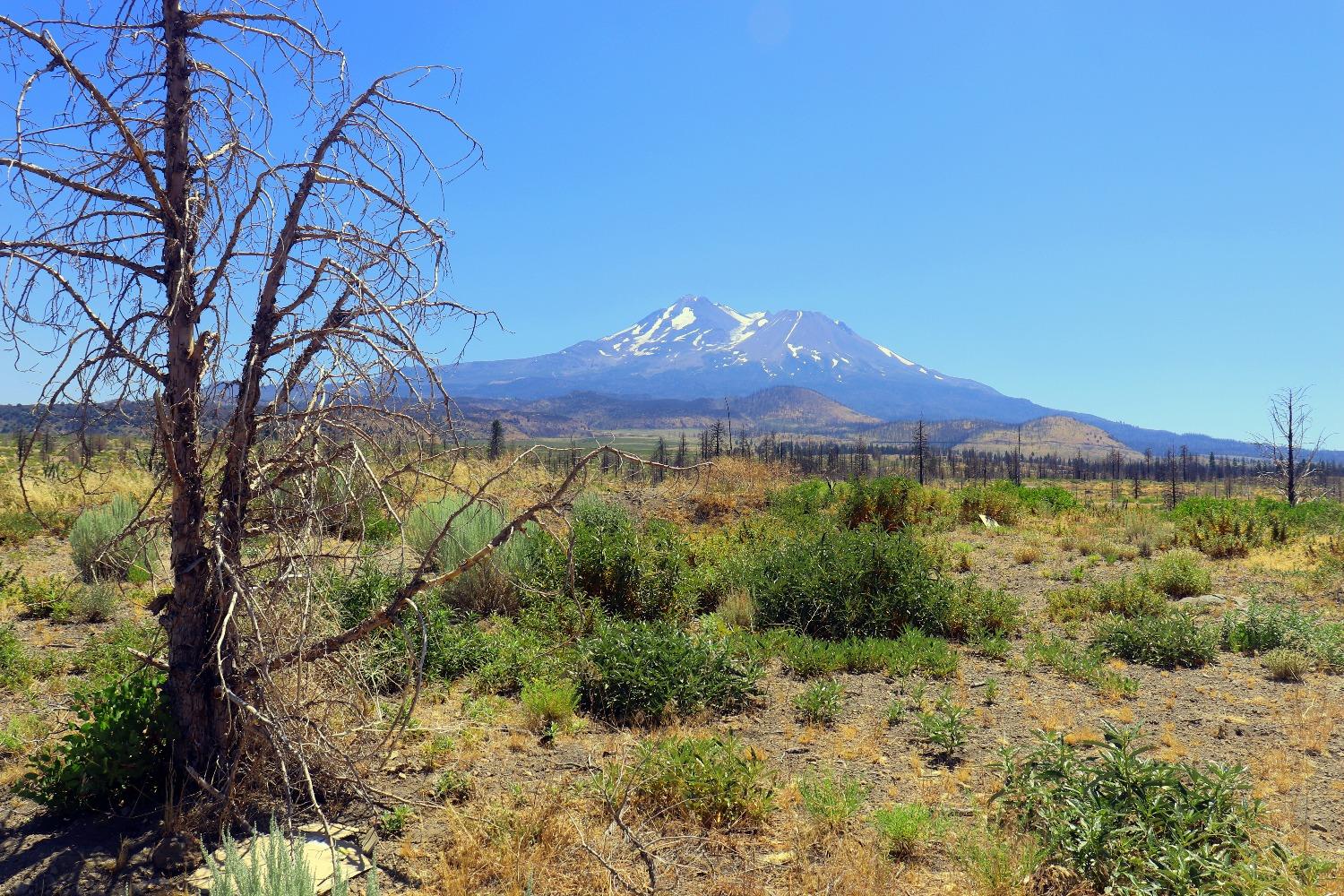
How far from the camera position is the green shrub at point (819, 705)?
5781 millimetres

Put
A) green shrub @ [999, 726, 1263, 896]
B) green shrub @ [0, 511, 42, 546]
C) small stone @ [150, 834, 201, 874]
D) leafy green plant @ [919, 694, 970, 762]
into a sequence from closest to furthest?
green shrub @ [999, 726, 1263, 896], small stone @ [150, 834, 201, 874], leafy green plant @ [919, 694, 970, 762], green shrub @ [0, 511, 42, 546]

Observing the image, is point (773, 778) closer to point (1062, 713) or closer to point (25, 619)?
point (1062, 713)

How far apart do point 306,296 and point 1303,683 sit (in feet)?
28.1

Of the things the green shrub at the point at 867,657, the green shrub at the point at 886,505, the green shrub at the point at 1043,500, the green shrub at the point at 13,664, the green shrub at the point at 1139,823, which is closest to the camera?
the green shrub at the point at 1139,823

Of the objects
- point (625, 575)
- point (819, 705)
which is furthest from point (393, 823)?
point (625, 575)

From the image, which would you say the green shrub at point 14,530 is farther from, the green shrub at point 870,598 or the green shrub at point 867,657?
the green shrub at point 867,657

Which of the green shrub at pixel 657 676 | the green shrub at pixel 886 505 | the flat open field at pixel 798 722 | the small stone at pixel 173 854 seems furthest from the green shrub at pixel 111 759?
the green shrub at pixel 886 505

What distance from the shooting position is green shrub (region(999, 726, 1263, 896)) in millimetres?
3264

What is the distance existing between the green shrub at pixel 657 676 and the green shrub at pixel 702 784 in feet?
3.64

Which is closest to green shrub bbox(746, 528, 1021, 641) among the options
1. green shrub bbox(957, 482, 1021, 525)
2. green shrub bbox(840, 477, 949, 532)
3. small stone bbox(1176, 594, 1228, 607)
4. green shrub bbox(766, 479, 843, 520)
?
small stone bbox(1176, 594, 1228, 607)

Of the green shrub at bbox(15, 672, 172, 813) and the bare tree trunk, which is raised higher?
the bare tree trunk

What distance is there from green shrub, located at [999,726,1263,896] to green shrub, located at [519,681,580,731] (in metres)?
3.01

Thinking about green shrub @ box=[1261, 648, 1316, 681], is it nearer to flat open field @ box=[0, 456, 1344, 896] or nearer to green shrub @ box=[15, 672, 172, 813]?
flat open field @ box=[0, 456, 1344, 896]

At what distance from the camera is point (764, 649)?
7.36 meters
